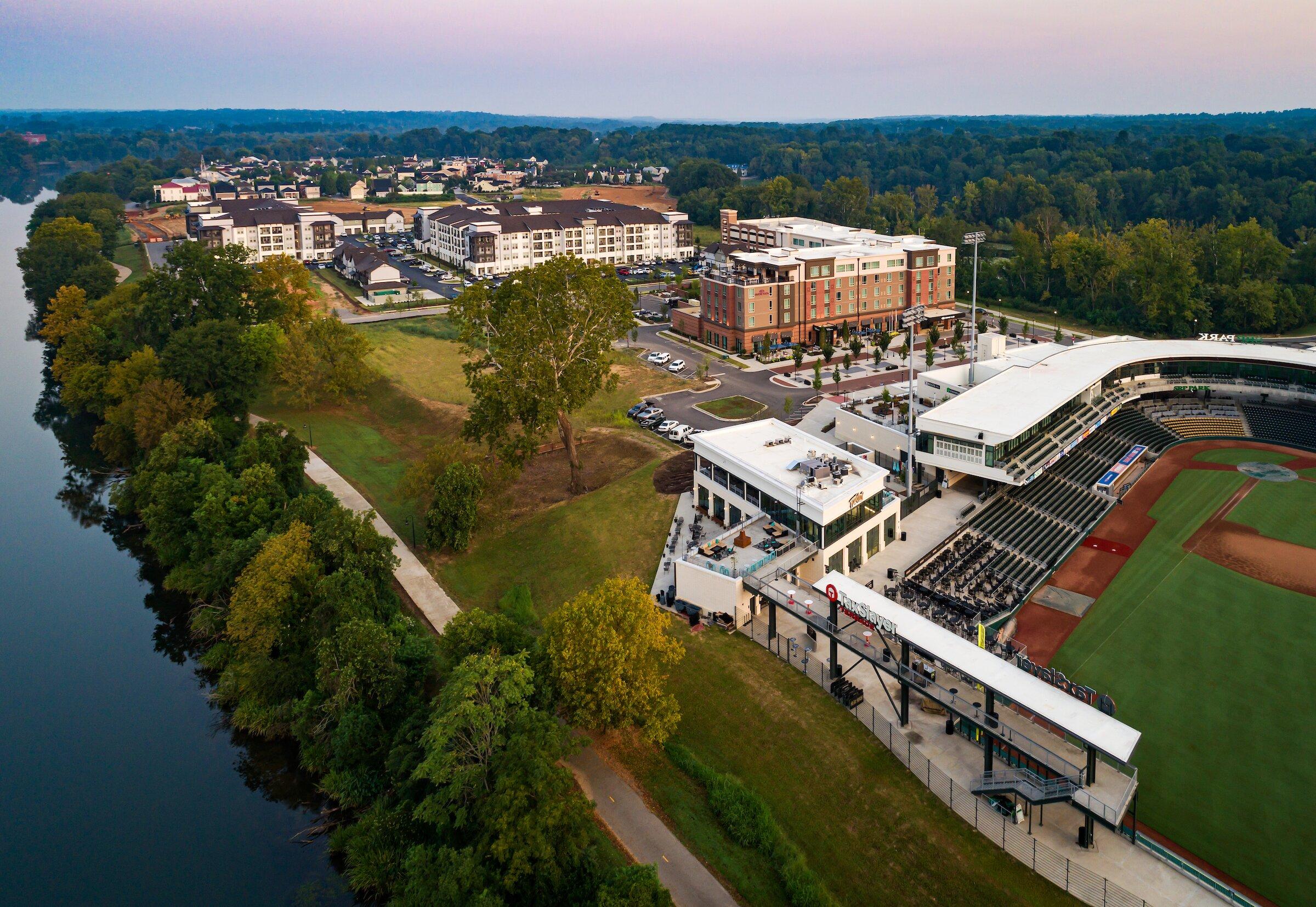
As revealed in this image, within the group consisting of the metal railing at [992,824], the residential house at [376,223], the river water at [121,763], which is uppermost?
the residential house at [376,223]

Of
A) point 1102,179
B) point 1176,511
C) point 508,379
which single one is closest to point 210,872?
point 508,379

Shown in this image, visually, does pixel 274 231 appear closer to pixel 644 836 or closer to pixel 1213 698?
pixel 644 836

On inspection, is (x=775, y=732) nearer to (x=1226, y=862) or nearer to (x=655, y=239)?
(x=1226, y=862)

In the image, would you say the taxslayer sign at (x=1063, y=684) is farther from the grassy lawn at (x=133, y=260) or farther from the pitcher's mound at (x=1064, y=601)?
the grassy lawn at (x=133, y=260)

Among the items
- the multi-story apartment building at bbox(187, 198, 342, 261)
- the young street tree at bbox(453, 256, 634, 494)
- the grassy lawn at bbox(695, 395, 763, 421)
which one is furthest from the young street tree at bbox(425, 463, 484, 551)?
the multi-story apartment building at bbox(187, 198, 342, 261)

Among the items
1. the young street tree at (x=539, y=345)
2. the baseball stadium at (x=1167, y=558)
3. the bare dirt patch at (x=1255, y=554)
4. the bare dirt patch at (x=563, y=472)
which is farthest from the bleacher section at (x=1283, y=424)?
the young street tree at (x=539, y=345)

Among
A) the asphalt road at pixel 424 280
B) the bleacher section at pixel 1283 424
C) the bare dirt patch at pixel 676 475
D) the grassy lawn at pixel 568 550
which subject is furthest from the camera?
the asphalt road at pixel 424 280

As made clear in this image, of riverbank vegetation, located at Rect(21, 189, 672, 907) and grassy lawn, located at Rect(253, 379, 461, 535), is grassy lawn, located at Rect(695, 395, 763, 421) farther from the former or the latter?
riverbank vegetation, located at Rect(21, 189, 672, 907)

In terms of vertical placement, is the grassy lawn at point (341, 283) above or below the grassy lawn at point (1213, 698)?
above
